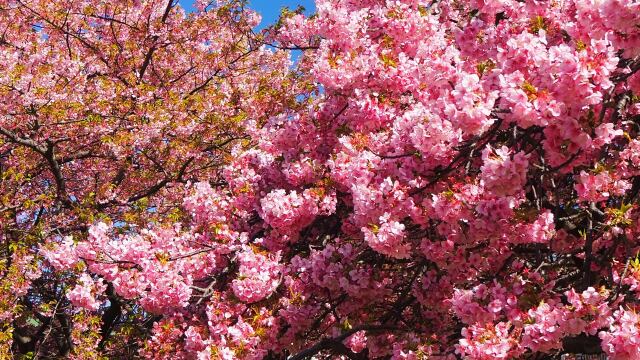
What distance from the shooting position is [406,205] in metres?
4.84

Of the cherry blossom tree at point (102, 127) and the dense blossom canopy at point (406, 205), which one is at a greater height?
the cherry blossom tree at point (102, 127)

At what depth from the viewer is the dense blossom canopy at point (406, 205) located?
4.09m

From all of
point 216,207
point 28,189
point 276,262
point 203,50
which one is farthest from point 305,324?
point 203,50

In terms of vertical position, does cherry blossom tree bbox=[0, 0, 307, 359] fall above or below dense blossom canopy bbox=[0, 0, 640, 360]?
above

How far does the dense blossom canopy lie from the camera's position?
409 centimetres

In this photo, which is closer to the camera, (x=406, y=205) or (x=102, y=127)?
(x=406, y=205)

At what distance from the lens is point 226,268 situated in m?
6.43

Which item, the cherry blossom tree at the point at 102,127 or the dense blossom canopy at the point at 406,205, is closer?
the dense blossom canopy at the point at 406,205

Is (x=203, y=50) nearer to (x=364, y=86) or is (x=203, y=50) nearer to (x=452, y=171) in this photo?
(x=364, y=86)

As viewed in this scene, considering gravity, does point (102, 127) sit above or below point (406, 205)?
above

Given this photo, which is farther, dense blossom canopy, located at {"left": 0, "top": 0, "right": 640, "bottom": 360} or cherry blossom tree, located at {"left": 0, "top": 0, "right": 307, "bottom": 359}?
cherry blossom tree, located at {"left": 0, "top": 0, "right": 307, "bottom": 359}

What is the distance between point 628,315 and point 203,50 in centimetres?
1091

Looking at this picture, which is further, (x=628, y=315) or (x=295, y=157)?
(x=295, y=157)

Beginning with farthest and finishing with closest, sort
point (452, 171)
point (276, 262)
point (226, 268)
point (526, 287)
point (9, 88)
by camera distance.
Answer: point (9, 88)
point (226, 268)
point (276, 262)
point (452, 171)
point (526, 287)
